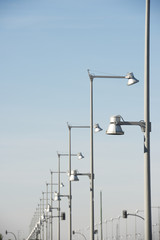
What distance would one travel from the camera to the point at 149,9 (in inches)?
1004

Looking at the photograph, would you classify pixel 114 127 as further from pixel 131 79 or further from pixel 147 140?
pixel 131 79

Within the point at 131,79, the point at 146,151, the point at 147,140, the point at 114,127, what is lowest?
the point at 146,151

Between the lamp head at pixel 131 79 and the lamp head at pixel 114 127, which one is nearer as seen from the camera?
the lamp head at pixel 114 127

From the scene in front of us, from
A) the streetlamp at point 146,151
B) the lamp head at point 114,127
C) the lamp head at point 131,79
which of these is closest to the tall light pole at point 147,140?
the streetlamp at point 146,151

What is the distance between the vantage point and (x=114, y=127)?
24.5 metres

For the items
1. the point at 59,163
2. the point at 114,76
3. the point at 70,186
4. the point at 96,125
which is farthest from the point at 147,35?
the point at 59,163

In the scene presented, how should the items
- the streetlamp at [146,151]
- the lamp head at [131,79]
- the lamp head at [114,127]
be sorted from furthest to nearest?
1. the lamp head at [131,79]
2. the lamp head at [114,127]
3. the streetlamp at [146,151]

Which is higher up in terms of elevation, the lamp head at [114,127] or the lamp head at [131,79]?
the lamp head at [131,79]

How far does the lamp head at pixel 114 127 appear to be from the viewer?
24.4 meters

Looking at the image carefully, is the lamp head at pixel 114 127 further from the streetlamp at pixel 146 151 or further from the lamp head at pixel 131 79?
the lamp head at pixel 131 79

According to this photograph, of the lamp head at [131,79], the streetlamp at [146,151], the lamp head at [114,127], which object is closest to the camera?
the streetlamp at [146,151]

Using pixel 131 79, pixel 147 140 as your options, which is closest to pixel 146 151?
pixel 147 140

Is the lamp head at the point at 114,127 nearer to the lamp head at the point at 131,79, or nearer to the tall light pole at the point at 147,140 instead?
the tall light pole at the point at 147,140

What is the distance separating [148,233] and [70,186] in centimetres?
3912
